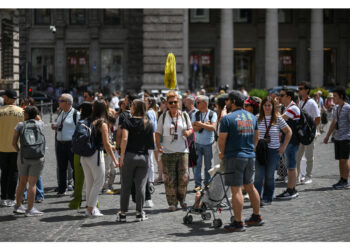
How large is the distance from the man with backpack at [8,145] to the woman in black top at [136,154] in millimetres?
2381

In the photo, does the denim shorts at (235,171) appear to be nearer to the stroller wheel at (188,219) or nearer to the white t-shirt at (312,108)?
the stroller wheel at (188,219)

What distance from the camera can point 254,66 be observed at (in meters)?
52.1

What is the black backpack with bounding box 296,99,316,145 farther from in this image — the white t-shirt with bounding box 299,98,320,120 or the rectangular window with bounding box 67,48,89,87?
the rectangular window with bounding box 67,48,89,87

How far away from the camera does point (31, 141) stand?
10.2m

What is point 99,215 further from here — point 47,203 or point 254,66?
point 254,66

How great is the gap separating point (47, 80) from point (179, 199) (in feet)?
132

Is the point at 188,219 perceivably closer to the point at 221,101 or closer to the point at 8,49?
the point at 221,101

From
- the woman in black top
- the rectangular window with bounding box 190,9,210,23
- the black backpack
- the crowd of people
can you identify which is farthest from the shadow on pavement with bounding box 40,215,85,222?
the rectangular window with bounding box 190,9,210,23

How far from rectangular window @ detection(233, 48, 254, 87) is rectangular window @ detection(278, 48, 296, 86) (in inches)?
93.0

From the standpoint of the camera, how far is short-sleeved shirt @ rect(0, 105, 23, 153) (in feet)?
36.1

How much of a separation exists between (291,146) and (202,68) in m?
40.0

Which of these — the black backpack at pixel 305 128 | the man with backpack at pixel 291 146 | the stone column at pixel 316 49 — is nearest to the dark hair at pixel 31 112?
the man with backpack at pixel 291 146

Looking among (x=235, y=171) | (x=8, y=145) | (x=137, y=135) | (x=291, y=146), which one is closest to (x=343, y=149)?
(x=291, y=146)

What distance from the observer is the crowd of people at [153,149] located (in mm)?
8938
